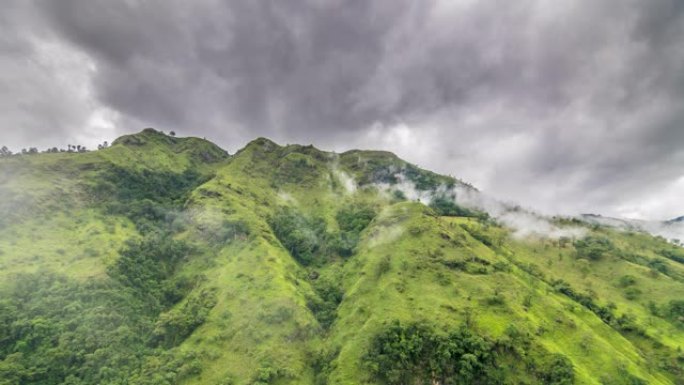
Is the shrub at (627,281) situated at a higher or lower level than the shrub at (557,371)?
higher

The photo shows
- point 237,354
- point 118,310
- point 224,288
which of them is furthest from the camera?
point 224,288

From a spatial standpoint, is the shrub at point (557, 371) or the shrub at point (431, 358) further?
the shrub at point (431, 358)

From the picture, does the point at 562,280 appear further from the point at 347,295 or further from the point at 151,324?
the point at 151,324

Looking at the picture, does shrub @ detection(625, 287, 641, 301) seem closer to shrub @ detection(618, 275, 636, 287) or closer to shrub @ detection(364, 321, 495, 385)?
shrub @ detection(618, 275, 636, 287)

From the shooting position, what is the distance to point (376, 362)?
395 feet

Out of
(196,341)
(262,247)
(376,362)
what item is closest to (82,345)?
(196,341)

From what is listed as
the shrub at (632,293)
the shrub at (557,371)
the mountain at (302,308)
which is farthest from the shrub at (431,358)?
the shrub at (632,293)

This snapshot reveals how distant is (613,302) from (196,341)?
178m

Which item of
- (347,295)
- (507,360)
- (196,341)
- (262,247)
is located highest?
(262,247)

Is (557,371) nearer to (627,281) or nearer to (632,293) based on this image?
(632,293)

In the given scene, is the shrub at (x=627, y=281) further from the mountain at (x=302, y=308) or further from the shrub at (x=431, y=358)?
the shrub at (x=431, y=358)

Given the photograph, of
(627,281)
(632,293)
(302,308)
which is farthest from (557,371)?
(627,281)

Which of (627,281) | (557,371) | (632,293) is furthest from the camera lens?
(627,281)

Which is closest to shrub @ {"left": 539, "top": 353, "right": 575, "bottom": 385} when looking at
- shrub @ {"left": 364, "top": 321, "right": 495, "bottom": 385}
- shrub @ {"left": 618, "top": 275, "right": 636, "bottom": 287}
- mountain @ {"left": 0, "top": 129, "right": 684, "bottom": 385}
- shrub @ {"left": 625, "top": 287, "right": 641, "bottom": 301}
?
mountain @ {"left": 0, "top": 129, "right": 684, "bottom": 385}
